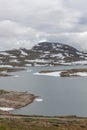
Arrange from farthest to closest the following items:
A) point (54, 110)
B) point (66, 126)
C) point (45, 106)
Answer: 1. point (45, 106)
2. point (54, 110)
3. point (66, 126)

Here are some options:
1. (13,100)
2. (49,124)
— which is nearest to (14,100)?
(13,100)

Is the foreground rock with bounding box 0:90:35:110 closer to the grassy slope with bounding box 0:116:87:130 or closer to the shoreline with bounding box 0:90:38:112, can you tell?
the shoreline with bounding box 0:90:38:112

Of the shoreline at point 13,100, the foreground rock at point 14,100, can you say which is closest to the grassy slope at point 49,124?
the shoreline at point 13,100

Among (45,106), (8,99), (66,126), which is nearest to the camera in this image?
(66,126)

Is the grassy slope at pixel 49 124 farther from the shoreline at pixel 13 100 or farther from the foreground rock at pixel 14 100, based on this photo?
the foreground rock at pixel 14 100

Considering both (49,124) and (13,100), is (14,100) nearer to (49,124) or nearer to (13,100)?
(13,100)

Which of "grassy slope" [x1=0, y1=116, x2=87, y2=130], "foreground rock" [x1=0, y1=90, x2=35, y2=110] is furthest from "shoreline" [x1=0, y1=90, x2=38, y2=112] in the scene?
"grassy slope" [x1=0, y1=116, x2=87, y2=130]

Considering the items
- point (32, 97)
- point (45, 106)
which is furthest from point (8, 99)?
point (45, 106)

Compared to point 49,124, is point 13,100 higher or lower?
lower

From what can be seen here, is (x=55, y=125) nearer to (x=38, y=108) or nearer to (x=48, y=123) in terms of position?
(x=48, y=123)

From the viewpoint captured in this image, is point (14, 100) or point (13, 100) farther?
point (14, 100)

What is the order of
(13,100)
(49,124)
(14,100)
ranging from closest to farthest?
(49,124) < (13,100) < (14,100)
